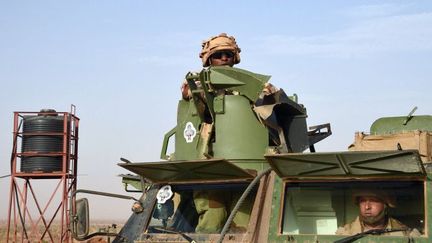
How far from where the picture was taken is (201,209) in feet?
22.4

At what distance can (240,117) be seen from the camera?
730 centimetres

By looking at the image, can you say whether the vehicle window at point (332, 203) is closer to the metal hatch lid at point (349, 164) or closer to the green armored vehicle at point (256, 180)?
the green armored vehicle at point (256, 180)

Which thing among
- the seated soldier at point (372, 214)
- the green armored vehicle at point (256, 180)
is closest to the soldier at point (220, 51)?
the green armored vehicle at point (256, 180)

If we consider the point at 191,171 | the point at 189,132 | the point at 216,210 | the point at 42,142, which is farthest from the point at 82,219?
the point at 42,142

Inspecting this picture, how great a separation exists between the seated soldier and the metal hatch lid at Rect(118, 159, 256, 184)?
0.97 metres

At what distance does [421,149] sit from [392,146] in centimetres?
31

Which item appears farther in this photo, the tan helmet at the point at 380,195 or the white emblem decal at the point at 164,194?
the white emblem decal at the point at 164,194

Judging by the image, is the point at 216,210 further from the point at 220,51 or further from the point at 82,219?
A: the point at 220,51

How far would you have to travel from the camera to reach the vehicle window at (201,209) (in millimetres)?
6652

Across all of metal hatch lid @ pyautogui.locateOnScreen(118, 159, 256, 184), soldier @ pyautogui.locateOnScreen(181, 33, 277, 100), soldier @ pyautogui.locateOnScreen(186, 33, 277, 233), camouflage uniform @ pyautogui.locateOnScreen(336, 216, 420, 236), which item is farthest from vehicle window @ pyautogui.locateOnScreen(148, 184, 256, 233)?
soldier @ pyautogui.locateOnScreen(181, 33, 277, 100)

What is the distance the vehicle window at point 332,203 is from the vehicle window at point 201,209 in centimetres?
46

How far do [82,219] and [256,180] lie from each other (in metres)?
1.56

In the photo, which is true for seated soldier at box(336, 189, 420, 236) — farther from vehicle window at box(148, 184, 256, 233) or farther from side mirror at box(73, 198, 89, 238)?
side mirror at box(73, 198, 89, 238)

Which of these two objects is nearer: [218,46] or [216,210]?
[216,210]
